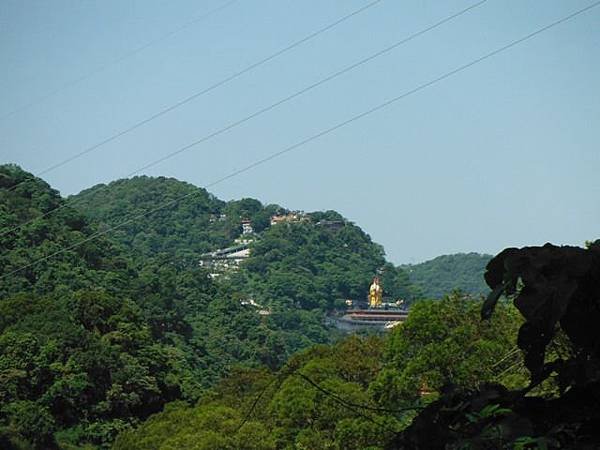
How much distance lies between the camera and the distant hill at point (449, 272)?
6476 inches

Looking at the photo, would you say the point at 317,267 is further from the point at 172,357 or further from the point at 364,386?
the point at 364,386

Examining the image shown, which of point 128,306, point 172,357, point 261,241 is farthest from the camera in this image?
point 261,241

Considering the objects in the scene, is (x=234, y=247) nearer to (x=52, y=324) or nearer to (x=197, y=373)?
(x=197, y=373)

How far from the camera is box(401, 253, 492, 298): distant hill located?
540 feet

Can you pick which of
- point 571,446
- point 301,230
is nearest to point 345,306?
point 301,230

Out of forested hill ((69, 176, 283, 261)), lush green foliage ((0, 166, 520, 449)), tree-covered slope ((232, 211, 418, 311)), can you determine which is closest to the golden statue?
tree-covered slope ((232, 211, 418, 311))

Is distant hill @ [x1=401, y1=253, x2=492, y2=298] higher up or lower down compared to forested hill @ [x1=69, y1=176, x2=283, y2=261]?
lower down

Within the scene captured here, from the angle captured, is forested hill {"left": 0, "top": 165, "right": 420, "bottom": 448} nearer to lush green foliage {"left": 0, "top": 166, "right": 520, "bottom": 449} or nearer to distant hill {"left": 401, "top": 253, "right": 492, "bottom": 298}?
lush green foliage {"left": 0, "top": 166, "right": 520, "bottom": 449}

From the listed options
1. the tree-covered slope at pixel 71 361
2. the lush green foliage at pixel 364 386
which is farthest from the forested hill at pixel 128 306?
the lush green foliage at pixel 364 386

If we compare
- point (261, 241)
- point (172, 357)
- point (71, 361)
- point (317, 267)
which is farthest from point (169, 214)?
point (71, 361)

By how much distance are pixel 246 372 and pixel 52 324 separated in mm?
9257

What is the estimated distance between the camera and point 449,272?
17500 cm

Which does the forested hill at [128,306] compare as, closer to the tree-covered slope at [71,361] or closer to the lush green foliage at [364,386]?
the tree-covered slope at [71,361]

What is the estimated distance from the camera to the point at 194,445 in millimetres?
25078
